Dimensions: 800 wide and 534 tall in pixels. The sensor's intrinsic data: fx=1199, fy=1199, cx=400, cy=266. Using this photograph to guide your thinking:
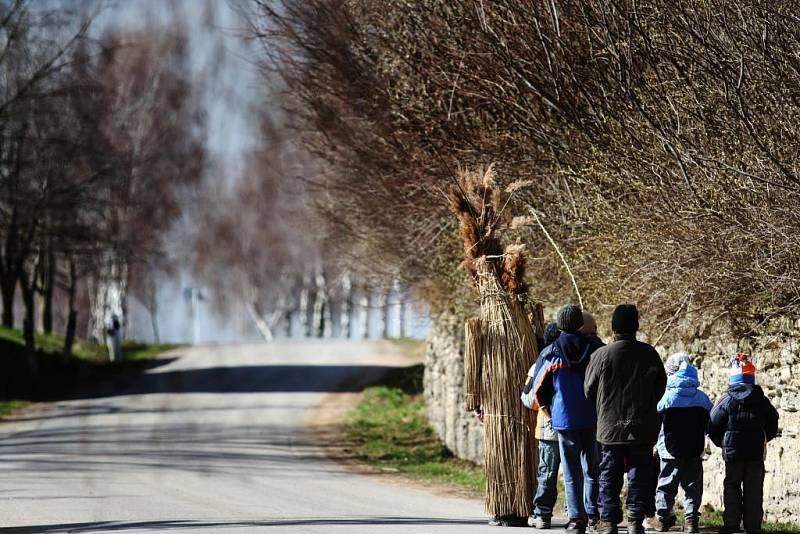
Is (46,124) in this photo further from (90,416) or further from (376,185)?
(376,185)

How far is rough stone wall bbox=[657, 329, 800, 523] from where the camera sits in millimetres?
10961

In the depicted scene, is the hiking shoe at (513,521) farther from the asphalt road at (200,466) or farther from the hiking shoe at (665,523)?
the hiking shoe at (665,523)

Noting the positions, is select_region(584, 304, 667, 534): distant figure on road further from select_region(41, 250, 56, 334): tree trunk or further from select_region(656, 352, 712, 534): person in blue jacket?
select_region(41, 250, 56, 334): tree trunk

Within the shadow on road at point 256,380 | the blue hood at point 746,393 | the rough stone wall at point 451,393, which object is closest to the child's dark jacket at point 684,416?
the blue hood at point 746,393

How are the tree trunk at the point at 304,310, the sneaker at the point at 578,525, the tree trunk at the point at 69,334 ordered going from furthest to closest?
the tree trunk at the point at 304,310, the tree trunk at the point at 69,334, the sneaker at the point at 578,525

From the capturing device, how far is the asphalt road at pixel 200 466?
11043 mm

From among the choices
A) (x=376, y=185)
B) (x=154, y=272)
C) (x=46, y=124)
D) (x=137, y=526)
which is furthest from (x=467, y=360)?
(x=154, y=272)

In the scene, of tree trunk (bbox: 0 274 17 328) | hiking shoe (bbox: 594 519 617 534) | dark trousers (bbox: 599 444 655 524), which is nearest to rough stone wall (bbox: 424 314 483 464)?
hiking shoe (bbox: 594 519 617 534)

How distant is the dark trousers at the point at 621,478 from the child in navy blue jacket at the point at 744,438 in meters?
1.02

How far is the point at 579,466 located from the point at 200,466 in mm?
8128

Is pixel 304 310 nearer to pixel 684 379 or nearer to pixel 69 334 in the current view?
pixel 69 334

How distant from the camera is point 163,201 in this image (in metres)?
47.0

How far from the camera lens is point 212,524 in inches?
411

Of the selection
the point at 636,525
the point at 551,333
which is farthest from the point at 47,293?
the point at 636,525
